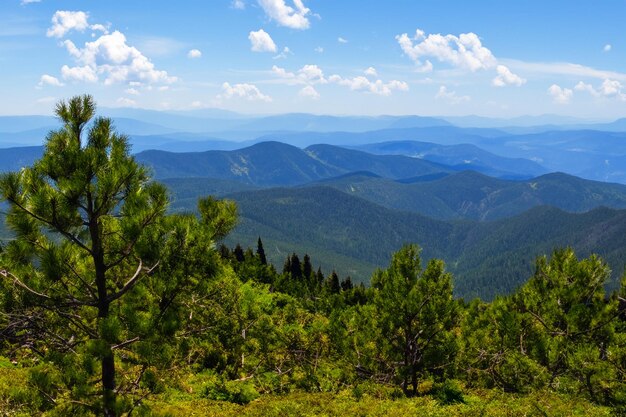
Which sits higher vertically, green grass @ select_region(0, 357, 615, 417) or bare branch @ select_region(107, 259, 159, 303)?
bare branch @ select_region(107, 259, 159, 303)

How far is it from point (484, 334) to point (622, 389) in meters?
6.49

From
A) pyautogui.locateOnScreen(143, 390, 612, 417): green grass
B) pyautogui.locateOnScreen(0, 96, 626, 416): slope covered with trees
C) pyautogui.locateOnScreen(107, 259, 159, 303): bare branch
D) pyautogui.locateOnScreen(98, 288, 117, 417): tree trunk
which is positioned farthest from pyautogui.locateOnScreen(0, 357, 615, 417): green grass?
pyautogui.locateOnScreen(107, 259, 159, 303): bare branch

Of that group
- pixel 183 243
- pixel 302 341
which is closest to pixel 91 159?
pixel 183 243

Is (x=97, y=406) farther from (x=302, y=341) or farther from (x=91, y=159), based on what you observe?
(x=302, y=341)

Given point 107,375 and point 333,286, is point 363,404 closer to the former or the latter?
point 107,375

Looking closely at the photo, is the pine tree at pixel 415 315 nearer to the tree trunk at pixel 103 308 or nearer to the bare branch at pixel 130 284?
the bare branch at pixel 130 284

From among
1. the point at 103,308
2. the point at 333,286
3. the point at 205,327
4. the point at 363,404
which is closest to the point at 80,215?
the point at 103,308

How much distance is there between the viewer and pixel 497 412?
1766 centimetres

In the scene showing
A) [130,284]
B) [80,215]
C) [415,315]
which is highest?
[80,215]

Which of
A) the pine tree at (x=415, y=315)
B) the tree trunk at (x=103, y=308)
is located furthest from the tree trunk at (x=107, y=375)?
the pine tree at (x=415, y=315)

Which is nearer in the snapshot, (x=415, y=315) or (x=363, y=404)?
(x=363, y=404)

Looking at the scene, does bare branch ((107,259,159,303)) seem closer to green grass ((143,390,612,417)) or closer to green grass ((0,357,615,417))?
green grass ((0,357,615,417))

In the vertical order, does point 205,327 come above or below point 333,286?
above

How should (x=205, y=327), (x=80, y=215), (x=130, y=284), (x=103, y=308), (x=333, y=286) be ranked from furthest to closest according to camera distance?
(x=333, y=286) < (x=205, y=327) < (x=103, y=308) < (x=130, y=284) < (x=80, y=215)
